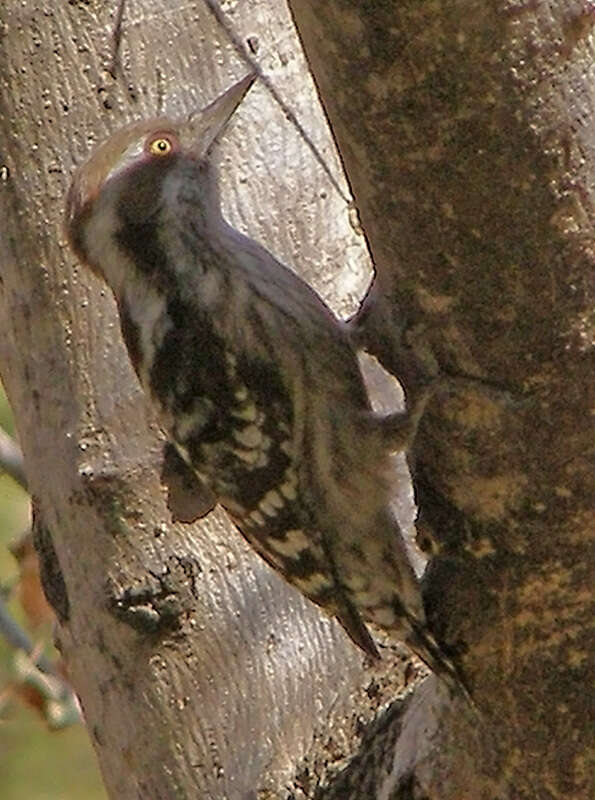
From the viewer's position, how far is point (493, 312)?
3.04 m

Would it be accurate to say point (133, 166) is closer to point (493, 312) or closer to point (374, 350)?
point (374, 350)

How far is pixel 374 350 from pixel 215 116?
3.18 ft

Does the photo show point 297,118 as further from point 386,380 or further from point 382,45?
point 382,45

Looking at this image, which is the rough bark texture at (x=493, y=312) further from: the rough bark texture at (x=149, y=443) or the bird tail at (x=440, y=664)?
the rough bark texture at (x=149, y=443)

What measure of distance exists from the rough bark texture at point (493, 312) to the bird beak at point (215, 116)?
1.00 m

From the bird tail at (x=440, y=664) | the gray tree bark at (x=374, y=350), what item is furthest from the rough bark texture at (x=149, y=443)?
the bird tail at (x=440, y=664)

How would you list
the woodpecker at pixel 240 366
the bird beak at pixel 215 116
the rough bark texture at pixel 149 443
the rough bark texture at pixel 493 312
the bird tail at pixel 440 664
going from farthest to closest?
the bird beak at pixel 215 116, the woodpecker at pixel 240 366, the rough bark texture at pixel 149 443, the bird tail at pixel 440 664, the rough bark texture at pixel 493 312

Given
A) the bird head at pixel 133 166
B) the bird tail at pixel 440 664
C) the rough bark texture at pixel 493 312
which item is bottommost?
the bird tail at pixel 440 664

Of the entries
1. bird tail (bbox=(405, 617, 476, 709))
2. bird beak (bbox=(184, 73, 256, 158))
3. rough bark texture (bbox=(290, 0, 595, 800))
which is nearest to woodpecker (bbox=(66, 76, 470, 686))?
bird beak (bbox=(184, 73, 256, 158))

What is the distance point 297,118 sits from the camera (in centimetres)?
450

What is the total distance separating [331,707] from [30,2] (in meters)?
1.91

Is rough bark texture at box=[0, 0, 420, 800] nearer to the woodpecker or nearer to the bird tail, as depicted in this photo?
the woodpecker

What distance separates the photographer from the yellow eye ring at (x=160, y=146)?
14.3ft

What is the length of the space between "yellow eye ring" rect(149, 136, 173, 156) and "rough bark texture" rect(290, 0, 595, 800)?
1.04m
